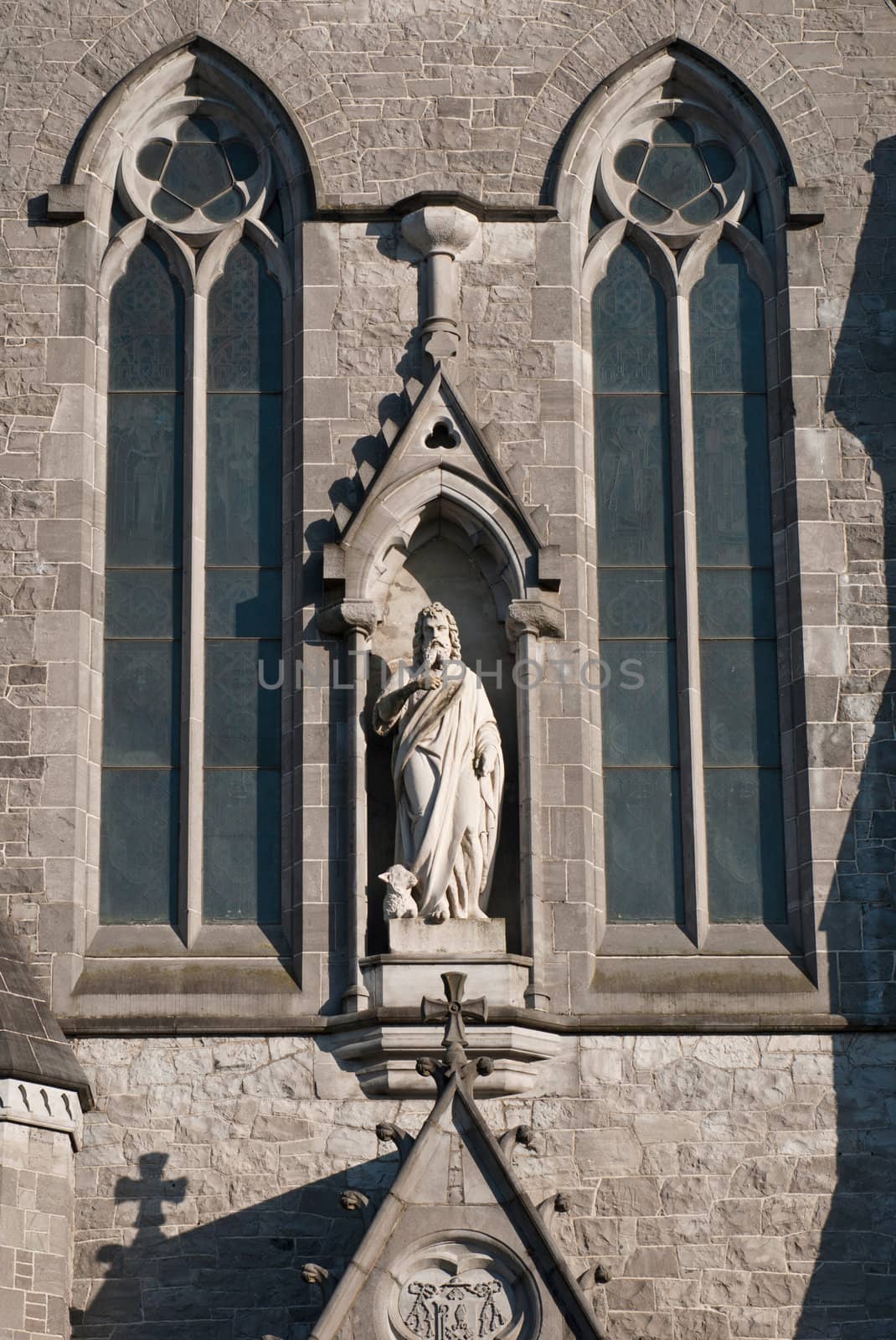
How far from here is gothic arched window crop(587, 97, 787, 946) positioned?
17969 mm

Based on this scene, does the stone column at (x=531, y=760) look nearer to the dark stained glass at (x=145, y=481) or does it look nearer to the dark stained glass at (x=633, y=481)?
the dark stained glass at (x=633, y=481)

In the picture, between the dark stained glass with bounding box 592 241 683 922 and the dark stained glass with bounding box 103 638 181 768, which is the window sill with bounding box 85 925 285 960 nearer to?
the dark stained glass with bounding box 103 638 181 768

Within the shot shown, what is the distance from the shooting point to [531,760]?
697 inches

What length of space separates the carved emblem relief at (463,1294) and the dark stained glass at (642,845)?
2679 millimetres

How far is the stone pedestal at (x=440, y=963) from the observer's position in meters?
17.0

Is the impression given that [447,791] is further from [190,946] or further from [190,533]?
[190,533]

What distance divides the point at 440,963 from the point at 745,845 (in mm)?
2116

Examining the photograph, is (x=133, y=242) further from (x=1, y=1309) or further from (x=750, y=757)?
(x=1, y=1309)

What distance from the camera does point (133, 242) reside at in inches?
755

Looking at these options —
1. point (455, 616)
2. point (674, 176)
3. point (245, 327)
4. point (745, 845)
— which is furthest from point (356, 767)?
point (674, 176)

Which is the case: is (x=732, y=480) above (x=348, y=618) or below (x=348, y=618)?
above

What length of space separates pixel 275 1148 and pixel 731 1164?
2.54 metres

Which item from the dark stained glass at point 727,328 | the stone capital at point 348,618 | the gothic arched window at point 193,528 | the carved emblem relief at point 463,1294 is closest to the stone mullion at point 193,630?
the gothic arched window at point 193,528

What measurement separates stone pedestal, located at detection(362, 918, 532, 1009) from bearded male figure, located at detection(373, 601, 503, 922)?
0.12 meters
